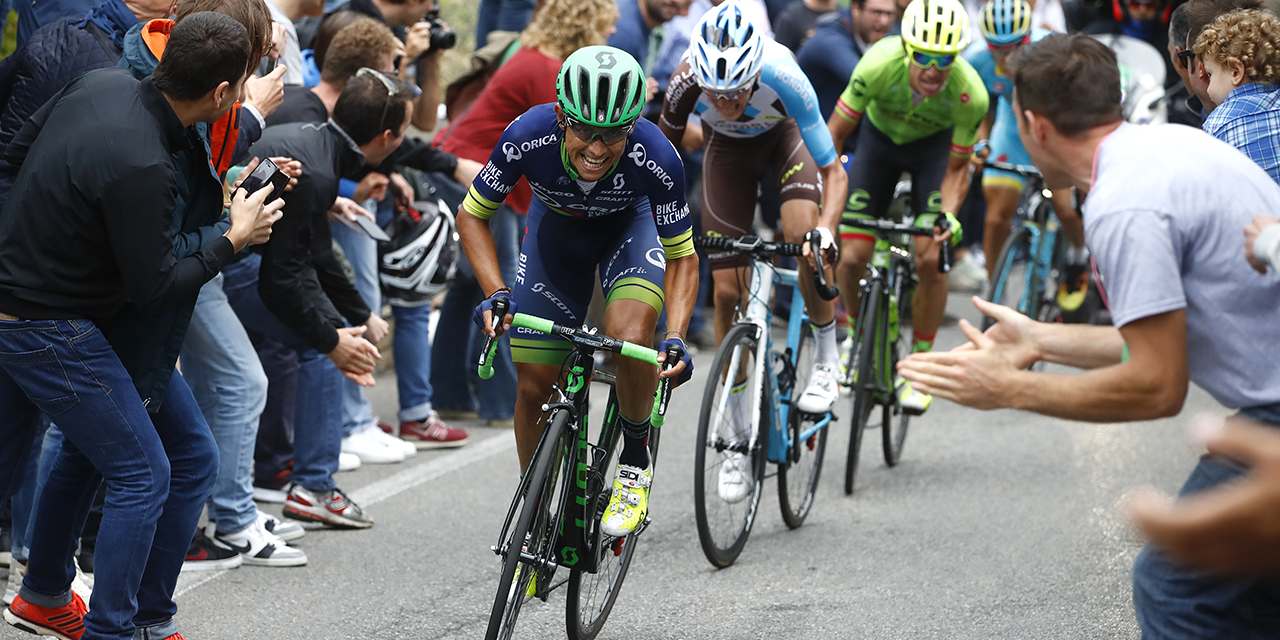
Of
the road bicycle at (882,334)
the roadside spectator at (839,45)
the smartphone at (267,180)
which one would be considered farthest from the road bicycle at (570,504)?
the roadside spectator at (839,45)

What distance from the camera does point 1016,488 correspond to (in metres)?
6.34

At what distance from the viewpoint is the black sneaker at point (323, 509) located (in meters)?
5.50

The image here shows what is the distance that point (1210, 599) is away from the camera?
254cm

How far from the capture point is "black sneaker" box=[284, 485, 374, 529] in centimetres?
550

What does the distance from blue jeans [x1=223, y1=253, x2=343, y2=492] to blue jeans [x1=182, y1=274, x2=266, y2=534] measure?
52cm

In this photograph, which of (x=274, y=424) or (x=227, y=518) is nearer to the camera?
(x=227, y=518)

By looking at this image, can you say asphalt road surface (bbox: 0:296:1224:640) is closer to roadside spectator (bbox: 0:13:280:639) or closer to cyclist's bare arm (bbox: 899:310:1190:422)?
roadside spectator (bbox: 0:13:280:639)

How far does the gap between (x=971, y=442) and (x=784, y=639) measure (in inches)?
132

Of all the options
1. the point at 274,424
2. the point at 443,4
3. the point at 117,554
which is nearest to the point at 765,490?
the point at 274,424

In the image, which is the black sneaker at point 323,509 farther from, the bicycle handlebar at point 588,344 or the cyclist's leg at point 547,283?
the bicycle handlebar at point 588,344

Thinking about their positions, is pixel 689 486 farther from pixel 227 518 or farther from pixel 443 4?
pixel 443 4

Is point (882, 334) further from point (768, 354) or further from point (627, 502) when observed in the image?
point (627, 502)

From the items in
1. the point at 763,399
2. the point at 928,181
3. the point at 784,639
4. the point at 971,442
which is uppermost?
the point at 928,181

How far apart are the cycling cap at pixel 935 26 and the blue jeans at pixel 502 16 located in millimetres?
3667
